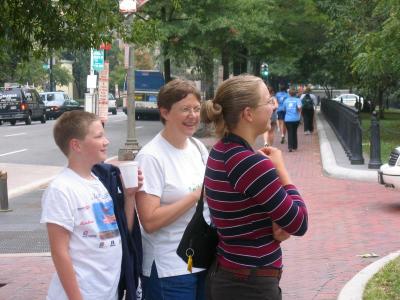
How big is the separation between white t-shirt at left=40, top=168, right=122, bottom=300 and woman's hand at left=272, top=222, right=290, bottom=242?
866 millimetres

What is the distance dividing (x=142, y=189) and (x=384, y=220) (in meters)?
7.44

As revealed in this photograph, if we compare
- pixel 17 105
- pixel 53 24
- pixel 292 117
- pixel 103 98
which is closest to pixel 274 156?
pixel 53 24

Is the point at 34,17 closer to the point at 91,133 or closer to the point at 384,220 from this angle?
the point at 91,133

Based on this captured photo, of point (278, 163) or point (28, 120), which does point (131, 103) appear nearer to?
A: point (278, 163)

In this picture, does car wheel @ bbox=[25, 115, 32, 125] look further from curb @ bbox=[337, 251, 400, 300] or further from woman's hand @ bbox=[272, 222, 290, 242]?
woman's hand @ bbox=[272, 222, 290, 242]

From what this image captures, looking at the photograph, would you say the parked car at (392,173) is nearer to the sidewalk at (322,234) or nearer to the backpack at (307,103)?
the sidewalk at (322,234)

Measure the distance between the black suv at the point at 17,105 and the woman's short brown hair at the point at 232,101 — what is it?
4072 cm

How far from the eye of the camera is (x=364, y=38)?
2162cm

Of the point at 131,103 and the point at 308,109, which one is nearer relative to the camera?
the point at 131,103

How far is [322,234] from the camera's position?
978cm

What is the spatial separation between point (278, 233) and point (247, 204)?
179 mm

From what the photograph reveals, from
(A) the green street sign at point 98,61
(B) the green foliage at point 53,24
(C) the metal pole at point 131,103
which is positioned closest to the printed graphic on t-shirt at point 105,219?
(B) the green foliage at point 53,24

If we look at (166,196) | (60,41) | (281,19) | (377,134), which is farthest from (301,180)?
(281,19)

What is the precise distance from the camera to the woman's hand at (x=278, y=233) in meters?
3.17
